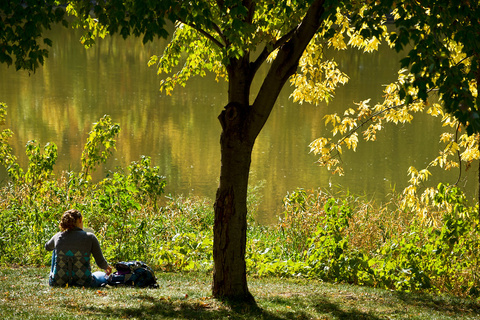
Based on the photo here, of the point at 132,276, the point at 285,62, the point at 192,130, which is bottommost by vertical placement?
the point at 132,276

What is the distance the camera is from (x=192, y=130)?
20.5m

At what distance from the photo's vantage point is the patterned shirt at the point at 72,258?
20.6 feet

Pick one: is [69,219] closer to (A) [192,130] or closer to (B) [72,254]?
(B) [72,254]

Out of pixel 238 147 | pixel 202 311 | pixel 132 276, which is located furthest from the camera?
pixel 132 276

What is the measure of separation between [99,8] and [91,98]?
20.6 meters

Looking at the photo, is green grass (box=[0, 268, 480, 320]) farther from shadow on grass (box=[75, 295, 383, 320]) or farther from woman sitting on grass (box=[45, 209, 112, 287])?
woman sitting on grass (box=[45, 209, 112, 287])

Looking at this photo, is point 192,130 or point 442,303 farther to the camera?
point 192,130

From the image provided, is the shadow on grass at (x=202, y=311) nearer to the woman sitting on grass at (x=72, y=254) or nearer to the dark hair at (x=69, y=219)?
the woman sitting on grass at (x=72, y=254)

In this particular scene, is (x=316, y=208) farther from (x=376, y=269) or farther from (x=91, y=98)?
(x=91, y=98)

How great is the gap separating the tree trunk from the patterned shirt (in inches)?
54.0

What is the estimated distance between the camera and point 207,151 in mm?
18016

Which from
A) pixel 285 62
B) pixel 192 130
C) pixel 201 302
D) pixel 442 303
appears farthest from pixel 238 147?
pixel 192 130

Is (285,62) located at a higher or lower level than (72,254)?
higher

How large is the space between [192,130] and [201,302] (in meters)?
15.0
